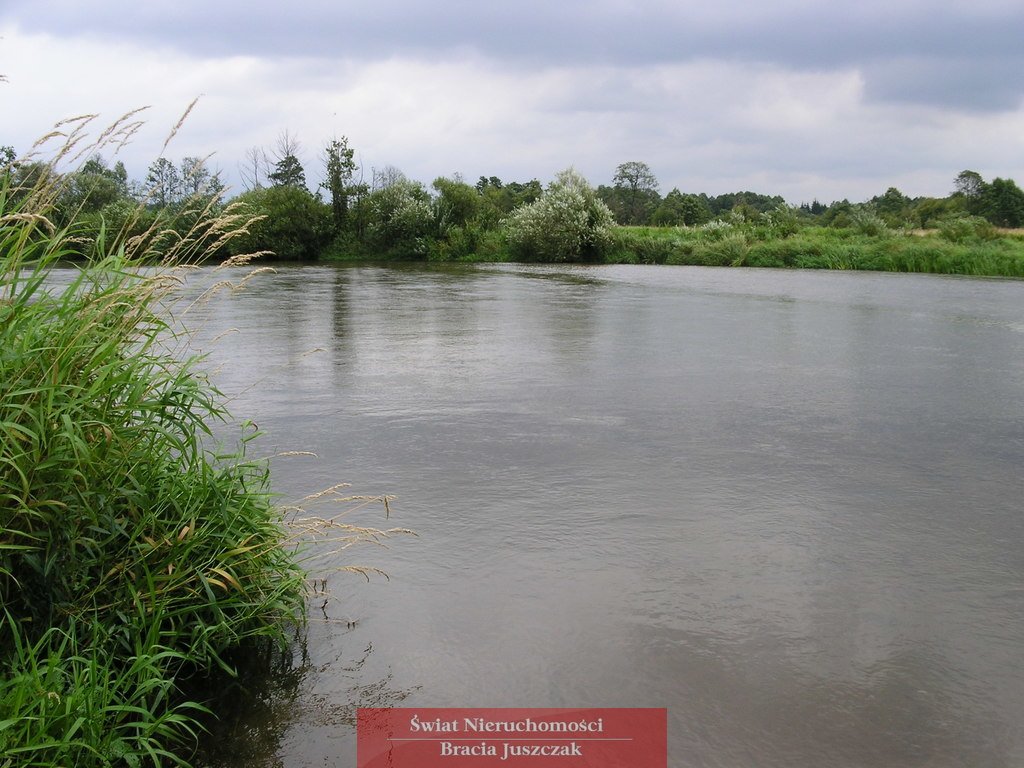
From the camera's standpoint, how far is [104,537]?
3.30 meters

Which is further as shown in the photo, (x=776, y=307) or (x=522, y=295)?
(x=522, y=295)

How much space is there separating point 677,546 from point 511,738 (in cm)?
201

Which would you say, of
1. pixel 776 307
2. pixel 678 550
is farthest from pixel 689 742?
pixel 776 307

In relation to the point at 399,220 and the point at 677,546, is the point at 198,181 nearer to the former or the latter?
the point at 677,546

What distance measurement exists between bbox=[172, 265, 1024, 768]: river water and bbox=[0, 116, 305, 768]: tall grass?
38cm

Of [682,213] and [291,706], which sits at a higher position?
[682,213]

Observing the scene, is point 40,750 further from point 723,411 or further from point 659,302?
point 659,302

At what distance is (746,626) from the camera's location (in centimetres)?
408

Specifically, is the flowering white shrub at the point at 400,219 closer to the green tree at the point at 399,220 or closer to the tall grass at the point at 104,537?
the green tree at the point at 399,220

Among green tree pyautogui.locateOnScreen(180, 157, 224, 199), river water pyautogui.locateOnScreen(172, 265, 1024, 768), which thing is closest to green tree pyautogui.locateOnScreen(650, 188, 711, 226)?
river water pyautogui.locateOnScreen(172, 265, 1024, 768)

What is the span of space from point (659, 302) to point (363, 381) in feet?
38.7

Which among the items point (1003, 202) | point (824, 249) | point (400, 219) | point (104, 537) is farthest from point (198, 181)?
point (1003, 202)

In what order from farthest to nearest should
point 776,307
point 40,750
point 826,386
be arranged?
point 776,307 → point 826,386 → point 40,750

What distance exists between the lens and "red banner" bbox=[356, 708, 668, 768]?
125 inches
